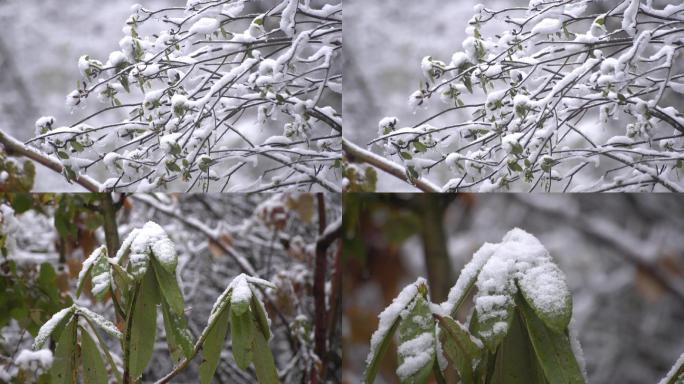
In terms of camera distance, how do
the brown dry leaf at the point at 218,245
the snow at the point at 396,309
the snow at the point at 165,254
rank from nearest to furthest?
the snow at the point at 396,309 → the snow at the point at 165,254 → the brown dry leaf at the point at 218,245

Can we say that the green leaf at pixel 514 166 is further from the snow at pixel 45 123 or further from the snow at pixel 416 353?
the snow at pixel 45 123

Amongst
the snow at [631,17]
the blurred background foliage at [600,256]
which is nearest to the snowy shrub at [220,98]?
the blurred background foliage at [600,256]

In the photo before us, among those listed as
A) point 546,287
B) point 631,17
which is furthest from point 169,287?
point 631,17

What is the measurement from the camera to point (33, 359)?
2346mm

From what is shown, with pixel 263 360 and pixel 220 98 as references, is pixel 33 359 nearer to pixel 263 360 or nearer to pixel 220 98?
pixel 220 98

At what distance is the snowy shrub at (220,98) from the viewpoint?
7.27ft

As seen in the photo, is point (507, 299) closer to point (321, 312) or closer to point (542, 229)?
point (542, 229)

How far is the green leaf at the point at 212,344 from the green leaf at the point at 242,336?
0.02 metres

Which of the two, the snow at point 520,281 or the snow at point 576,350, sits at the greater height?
the snow at point 520,281

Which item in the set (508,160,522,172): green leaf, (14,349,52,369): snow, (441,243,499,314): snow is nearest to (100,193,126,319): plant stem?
(14,349,52,369): snow

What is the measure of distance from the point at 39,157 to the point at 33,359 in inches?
25.8

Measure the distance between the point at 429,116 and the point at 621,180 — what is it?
0.58m

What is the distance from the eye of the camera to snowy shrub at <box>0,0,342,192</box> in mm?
2215

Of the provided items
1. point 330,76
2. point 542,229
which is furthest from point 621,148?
point 330,76
